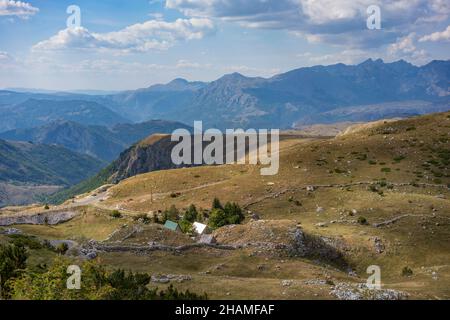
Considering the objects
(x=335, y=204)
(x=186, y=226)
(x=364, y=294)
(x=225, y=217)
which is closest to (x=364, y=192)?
(x=335, y=204)

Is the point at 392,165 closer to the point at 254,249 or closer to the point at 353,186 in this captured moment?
the point at 353,186

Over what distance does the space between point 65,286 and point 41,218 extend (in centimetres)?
8509

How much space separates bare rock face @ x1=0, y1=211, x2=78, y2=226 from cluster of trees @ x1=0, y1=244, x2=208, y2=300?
66.1 m

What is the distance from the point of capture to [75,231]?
7994cm

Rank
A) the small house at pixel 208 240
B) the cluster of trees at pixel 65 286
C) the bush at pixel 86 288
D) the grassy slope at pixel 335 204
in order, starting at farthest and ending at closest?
the small house at pixel 208 240, the grassy slope at pixel 335 204, the cluster of trees at pixel 65 286, the bush at pixel 86 288

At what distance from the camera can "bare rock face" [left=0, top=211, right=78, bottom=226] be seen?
3882 inches

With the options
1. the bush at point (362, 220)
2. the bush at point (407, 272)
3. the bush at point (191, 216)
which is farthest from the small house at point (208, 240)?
the bush at point (191, 216)

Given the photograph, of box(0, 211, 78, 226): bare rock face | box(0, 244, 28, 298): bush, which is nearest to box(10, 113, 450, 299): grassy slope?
box(0, 244, 28, 298): bush

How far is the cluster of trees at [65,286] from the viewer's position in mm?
26547

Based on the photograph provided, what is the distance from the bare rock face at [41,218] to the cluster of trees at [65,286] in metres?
66.1

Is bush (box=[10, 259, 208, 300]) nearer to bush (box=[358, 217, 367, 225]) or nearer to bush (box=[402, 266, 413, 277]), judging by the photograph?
bush (box=[402, 266, 413, 277])

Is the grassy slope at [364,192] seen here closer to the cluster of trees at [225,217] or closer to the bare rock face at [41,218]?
the cluster of trees at [225,217]

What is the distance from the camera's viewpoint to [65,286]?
28.2 metres

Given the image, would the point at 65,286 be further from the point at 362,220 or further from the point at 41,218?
the point at 41,218
